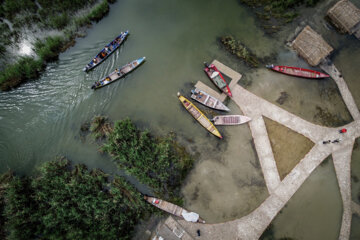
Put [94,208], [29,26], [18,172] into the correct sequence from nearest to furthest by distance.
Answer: [94,208], [18,172], [29,26]

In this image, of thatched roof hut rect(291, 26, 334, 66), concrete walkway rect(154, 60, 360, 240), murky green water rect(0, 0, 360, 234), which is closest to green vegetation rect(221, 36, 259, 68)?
murky green water rect(0, 0, 360, 234)

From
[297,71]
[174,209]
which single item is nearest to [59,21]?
[174,209]

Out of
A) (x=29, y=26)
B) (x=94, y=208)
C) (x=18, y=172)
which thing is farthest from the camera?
(x=29, y=26)

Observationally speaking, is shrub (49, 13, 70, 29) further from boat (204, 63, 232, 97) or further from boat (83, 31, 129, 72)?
boat (204, 63, 232, 97)

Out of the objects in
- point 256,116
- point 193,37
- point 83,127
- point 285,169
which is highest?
Result: point 193,37

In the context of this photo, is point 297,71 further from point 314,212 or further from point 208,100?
point 314,212

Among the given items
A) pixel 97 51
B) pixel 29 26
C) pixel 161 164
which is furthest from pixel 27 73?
pixel 161 164

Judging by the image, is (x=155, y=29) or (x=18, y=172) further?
(x=155, y=29)

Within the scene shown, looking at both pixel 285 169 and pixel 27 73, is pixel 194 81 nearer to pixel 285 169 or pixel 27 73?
pixel 285 169
